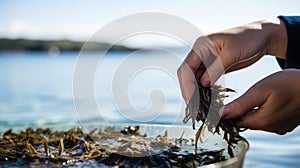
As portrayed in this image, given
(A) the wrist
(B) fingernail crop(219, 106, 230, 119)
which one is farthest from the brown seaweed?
(A) the wrist

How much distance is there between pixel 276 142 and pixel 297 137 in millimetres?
182

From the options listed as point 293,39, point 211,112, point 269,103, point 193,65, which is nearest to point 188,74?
point 193,65

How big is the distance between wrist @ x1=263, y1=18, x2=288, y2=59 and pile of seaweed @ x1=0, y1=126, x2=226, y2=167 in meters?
0.53

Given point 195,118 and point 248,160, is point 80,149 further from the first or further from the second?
point 248,160

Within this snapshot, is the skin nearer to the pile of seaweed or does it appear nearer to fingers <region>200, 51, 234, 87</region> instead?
fingers <region>200, 51, 234, 87</region>

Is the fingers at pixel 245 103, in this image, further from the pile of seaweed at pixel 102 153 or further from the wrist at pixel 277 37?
the wrist at pixel 277 37

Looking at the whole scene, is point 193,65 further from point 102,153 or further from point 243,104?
point 102,153

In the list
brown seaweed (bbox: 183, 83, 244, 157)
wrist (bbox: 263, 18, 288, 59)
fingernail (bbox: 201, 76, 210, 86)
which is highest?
wrist (bbox: 263, 18, 288, 59)

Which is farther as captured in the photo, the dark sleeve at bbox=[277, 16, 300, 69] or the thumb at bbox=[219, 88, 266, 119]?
the dark sleeve at bbox=[277, 16, 300, 69]

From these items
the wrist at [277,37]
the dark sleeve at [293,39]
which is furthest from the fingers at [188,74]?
the dark sleeve at [293,39]

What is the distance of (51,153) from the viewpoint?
54.6 inches

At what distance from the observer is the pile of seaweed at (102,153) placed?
1301mm

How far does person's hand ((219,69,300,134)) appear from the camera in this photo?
4.28ft

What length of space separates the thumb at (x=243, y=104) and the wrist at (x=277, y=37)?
1.16 feet
